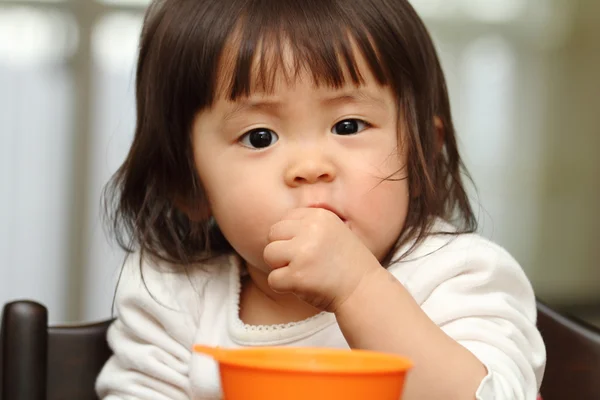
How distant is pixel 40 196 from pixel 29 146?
0.53 feet

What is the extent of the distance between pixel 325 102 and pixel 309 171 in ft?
0.26

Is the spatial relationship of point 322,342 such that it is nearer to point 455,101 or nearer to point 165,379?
point 165,379

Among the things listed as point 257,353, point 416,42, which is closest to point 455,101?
point 416,42

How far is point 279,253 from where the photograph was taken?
0.71 metres

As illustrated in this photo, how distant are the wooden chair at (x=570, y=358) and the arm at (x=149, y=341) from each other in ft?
1.32

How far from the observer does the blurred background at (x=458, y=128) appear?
9.29 feet

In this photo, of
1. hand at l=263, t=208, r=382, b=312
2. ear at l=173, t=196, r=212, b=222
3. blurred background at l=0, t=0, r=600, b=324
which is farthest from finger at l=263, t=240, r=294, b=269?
blurred background at l=0, t=0, r=600, b=324

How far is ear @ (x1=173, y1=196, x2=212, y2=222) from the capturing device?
40.3 inches

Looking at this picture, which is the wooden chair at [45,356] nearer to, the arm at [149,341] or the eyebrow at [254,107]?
the arm at [149,341]

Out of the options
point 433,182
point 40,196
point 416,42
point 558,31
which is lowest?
point 40,196

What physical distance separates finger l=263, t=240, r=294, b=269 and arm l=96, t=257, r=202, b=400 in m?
0.33

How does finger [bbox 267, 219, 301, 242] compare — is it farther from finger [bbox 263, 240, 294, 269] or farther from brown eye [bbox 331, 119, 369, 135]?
brown eye [bbox 331, 119, 369, 135]

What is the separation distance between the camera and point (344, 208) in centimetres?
85

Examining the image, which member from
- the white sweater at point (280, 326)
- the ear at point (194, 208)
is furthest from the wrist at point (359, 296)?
the ear at point (194, 208)
